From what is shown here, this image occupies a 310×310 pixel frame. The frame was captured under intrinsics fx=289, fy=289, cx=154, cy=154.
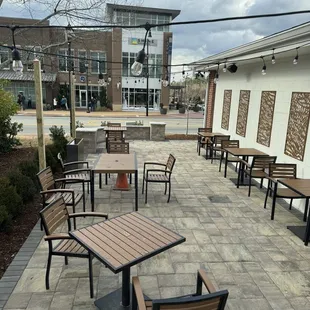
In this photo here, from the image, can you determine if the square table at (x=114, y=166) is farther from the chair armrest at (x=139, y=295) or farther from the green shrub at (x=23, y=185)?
the chair armrest at (x=139, y=295)

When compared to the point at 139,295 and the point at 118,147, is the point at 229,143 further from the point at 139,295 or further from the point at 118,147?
the point at 139,295

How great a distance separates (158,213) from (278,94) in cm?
414

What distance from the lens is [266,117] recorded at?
24.3ft

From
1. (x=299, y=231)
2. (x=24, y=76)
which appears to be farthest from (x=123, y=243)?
(x=24, y=76)

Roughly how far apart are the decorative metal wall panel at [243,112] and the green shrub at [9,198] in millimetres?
6583

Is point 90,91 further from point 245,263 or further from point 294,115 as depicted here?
point 245,263

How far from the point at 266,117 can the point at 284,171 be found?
2.18 meters

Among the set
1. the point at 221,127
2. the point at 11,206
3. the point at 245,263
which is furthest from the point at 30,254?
the point at 221,127

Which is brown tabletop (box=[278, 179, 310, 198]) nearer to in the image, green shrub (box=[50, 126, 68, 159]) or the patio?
the patio

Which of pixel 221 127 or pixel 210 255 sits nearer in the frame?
pixel 210 255

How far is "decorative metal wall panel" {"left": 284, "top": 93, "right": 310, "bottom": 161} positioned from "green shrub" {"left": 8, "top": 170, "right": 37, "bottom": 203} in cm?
533

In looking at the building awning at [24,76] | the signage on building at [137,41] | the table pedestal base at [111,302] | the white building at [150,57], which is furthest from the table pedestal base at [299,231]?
the signage on building at [137,41]

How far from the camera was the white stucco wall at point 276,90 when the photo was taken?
5.89 meters

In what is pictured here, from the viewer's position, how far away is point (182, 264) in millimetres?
3715
